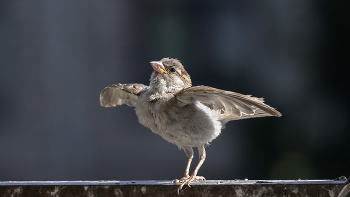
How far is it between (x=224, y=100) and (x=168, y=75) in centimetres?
50

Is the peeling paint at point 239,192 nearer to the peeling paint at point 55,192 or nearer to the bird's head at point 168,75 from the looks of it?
the peeling paint at point 55,192

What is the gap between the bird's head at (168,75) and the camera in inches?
95.9

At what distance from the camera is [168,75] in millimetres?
2461

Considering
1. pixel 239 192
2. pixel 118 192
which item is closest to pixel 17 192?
pixel 118 192

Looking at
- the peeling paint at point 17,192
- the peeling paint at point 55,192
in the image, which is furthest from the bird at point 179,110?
the peeling paint at point 17,192

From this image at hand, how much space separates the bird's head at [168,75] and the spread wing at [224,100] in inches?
8.6

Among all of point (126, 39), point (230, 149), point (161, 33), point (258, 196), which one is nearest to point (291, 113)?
point (230, 149)

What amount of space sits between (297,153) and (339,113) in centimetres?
79

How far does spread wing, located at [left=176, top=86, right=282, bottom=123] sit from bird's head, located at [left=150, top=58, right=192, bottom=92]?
22 centimetres

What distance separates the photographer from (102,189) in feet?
5.32

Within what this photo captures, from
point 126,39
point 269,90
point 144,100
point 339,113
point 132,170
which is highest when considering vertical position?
point 126,39

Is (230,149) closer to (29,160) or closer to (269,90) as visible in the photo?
(269,90)

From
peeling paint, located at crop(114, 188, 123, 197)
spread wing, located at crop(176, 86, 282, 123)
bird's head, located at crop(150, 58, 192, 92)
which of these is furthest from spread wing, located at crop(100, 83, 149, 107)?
peeling paint, located at crop(114, 188, 123, 197)

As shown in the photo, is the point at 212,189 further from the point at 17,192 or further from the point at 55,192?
the point at 17,192
